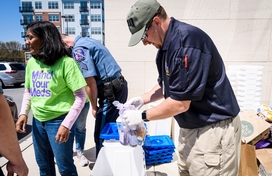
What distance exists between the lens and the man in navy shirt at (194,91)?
3.76ft

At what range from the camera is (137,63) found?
3.76 metres

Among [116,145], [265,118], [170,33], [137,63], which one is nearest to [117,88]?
[116,145]

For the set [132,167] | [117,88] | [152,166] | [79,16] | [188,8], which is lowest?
[152,166]

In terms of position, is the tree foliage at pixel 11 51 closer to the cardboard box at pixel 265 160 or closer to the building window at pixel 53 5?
the building window at pixel 53 5

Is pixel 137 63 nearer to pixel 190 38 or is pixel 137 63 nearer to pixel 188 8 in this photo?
pixel 188 8

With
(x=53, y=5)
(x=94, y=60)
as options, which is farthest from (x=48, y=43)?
(x=53, y=5)

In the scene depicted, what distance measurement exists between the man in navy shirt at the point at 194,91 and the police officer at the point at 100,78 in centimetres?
77

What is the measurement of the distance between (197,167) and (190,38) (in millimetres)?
882

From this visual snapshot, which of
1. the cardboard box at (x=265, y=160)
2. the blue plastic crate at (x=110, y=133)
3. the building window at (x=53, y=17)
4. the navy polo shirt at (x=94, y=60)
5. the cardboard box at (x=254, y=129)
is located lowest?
the cardboard box at (x=265, y=160)

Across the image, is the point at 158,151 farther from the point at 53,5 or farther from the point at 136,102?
the point at 53,5

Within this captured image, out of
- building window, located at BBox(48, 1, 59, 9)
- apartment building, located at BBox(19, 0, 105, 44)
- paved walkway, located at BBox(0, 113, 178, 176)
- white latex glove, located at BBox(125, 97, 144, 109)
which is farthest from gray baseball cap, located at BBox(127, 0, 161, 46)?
building window, located at BBox(48, 1, 59, 9)

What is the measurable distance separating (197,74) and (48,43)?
1.15 meters

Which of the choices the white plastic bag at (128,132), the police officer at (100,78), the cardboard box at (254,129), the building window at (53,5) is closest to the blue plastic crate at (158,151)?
the police officer at (100,78)

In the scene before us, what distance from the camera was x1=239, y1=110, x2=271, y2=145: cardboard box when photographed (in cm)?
238
